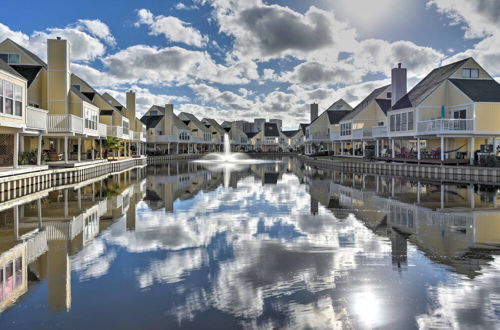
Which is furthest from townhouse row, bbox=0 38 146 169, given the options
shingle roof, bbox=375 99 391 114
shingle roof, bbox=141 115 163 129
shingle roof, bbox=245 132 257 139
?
shingle roof, bbox=245 132 257 139

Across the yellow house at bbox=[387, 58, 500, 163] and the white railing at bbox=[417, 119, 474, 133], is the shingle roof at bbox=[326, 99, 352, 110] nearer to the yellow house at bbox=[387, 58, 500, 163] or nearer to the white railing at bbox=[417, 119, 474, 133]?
the yellow house at bbox=[387, 58, 500, 163]

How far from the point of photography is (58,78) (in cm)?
3366

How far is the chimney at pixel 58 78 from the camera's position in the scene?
33250mm

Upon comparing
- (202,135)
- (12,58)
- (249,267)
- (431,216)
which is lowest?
(249,267)

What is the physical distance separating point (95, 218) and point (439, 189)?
19957mm

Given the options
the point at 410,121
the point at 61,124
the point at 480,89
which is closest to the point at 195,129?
the point at 410,121

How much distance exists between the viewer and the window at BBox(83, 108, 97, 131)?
3588 centimetres

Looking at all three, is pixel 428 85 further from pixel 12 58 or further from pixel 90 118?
pixel 12 58

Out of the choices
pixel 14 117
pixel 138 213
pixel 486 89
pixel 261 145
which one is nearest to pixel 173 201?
pixel 138 213

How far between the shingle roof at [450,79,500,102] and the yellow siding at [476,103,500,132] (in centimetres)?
56

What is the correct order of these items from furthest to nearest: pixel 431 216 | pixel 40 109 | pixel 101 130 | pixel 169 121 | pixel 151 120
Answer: pixel 151 120 < pixel 169 121 < pixel 101 130 < pixel 40 109 < pixel 431 216

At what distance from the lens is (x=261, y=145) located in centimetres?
13462

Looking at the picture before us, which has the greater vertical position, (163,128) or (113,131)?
(163,128)

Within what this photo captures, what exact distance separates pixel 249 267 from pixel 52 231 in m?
7.43
